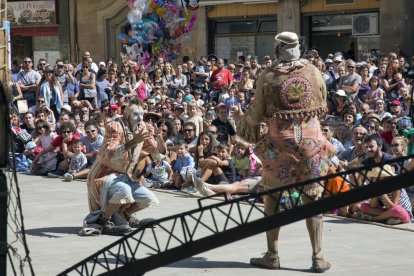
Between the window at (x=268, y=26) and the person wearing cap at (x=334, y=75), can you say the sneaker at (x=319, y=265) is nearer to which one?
the person wearing cap at (x=334, y=75)

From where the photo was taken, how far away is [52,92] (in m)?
19.8

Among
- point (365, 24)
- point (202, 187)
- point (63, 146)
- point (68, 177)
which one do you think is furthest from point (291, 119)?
point (365, 24)

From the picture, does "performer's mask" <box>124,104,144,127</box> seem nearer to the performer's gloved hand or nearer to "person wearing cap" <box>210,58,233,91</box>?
the performer's gloved hand

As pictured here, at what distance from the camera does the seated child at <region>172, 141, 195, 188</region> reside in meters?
13.6

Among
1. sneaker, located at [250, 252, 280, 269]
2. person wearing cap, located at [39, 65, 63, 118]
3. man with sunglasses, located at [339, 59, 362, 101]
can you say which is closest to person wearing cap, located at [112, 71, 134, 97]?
person wearing cap, located at [39, 65, 63, 118]

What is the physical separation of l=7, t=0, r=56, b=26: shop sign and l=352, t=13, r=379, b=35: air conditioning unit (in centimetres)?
1341

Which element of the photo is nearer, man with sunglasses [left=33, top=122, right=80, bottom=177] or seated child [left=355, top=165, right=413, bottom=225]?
seated child [left=355, top=165, right=413, bottom=225]

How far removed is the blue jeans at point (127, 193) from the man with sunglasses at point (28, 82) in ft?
34.0

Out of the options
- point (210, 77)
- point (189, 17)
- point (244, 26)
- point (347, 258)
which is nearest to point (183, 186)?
point (347, 258)

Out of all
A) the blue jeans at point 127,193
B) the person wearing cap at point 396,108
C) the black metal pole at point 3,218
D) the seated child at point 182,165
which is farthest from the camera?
the person wearing cap at point 396,108

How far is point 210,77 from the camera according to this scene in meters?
21.8

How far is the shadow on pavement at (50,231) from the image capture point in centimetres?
1027

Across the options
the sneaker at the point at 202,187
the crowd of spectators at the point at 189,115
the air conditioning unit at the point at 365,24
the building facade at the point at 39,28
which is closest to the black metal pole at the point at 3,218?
the crowd of spectators at the point at 189,115

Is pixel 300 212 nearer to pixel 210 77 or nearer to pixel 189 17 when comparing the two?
pixel 210 77
